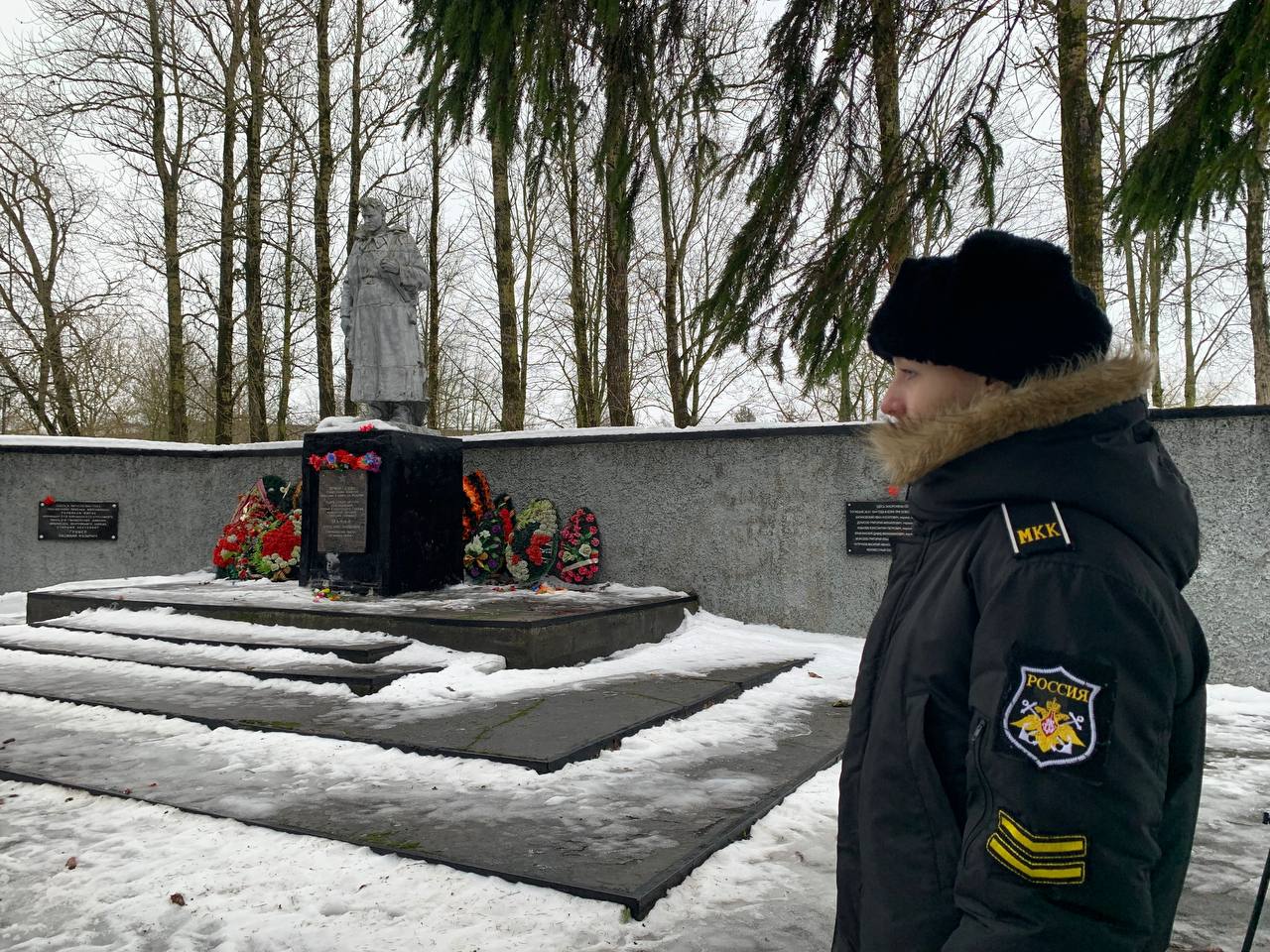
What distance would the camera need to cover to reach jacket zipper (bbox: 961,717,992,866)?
1112 millimetres

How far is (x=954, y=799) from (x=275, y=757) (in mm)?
3704

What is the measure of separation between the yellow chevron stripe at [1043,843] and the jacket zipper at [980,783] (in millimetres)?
57

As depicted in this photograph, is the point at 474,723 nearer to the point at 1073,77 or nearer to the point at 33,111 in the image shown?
the point at 1073,77

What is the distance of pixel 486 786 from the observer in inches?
147

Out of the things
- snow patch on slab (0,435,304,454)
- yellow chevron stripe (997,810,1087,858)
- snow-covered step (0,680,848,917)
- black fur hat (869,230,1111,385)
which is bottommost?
snow-covered step (0,680,848,917)

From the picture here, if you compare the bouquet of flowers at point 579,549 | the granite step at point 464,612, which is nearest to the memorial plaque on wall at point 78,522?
the granite step at point 464,612

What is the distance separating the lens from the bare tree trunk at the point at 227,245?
1475 centimetres

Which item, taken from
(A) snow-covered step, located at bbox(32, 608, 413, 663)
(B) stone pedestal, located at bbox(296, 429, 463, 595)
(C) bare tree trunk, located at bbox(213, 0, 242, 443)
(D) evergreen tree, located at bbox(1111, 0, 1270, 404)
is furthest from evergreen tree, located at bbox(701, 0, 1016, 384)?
(C) bare tree trunk, located at bbox(213, 0, 242, 443)

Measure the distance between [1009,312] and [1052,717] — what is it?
58cm

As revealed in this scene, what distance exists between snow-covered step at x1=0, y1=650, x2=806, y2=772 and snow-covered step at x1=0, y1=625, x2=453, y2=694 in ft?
0.31

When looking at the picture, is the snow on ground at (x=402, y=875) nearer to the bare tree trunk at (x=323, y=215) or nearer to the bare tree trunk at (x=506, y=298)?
the bare tree trunk at (x=506, y=298)

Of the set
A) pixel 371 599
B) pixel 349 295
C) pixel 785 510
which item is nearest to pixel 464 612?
pixel 371 599

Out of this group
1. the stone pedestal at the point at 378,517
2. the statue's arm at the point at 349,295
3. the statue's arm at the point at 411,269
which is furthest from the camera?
the statue's arm at the point at 349,295

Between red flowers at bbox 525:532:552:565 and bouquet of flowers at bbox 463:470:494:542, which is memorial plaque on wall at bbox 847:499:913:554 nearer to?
red flowers at bbox 525:532:552:565
